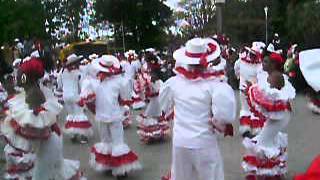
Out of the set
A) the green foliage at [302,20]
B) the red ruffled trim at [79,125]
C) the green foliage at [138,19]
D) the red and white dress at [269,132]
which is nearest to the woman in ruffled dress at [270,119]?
the red and white dress at [269,132]

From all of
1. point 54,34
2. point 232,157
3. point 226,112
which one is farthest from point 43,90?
point 54,34

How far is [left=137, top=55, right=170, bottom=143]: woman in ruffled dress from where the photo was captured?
12.2 meters

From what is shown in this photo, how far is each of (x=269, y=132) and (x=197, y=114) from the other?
7.97ft

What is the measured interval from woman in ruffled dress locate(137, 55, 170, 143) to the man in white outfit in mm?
5595

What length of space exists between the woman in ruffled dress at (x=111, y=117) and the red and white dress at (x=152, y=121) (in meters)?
2.76

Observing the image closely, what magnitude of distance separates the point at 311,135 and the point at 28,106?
7.30 metres

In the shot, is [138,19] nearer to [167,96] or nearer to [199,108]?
[167,96]

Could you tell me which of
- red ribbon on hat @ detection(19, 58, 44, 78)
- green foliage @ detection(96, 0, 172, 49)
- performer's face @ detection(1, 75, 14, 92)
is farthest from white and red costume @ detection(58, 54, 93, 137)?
green foliage @ detection(96, 0, 172, 49)

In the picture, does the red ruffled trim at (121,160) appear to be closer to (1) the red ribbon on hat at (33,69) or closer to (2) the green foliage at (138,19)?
(1) the red ribbon on hat at (33,69)

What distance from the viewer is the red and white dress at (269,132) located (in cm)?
816

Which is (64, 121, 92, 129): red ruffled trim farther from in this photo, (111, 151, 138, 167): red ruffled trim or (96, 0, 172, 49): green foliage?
(96, 0, 172, 49): green foliage

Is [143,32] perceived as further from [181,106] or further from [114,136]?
[181,106]

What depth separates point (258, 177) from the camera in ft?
27.9

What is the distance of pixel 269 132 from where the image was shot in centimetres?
841
